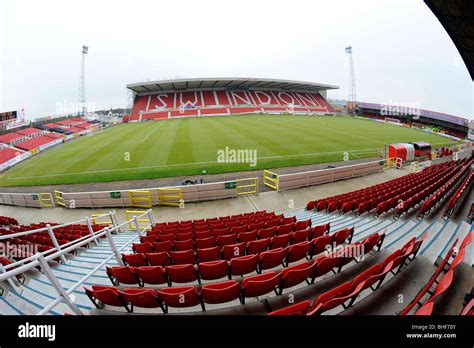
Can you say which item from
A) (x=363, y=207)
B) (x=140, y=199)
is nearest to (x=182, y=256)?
(x=363, y=207)

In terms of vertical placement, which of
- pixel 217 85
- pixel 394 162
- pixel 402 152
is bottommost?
pixel 394 162

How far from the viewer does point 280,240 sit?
4703 mm

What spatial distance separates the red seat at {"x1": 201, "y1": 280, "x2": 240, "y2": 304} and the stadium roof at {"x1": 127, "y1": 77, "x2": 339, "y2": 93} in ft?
201

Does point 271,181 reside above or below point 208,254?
above

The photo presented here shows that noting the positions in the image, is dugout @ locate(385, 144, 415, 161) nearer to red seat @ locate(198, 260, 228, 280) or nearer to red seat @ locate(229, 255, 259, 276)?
red seat @ locate(229, 255, 259, 276)

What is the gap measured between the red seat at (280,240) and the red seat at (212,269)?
1453mm

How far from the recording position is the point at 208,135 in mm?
28266

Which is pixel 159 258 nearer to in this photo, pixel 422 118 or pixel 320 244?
pixel 320 244

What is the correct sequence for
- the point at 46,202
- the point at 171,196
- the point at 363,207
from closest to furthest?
the point at 363,207 → the point at 171,196 → the point at 46,202

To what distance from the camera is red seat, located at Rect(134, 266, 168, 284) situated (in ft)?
11.2

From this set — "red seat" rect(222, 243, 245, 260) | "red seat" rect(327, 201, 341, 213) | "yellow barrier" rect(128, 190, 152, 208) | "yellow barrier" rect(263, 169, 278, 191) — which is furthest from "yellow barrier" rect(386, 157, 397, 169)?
"yellow barrier" rect(128, 190, 152, 208)

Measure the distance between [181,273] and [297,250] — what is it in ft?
7.34
